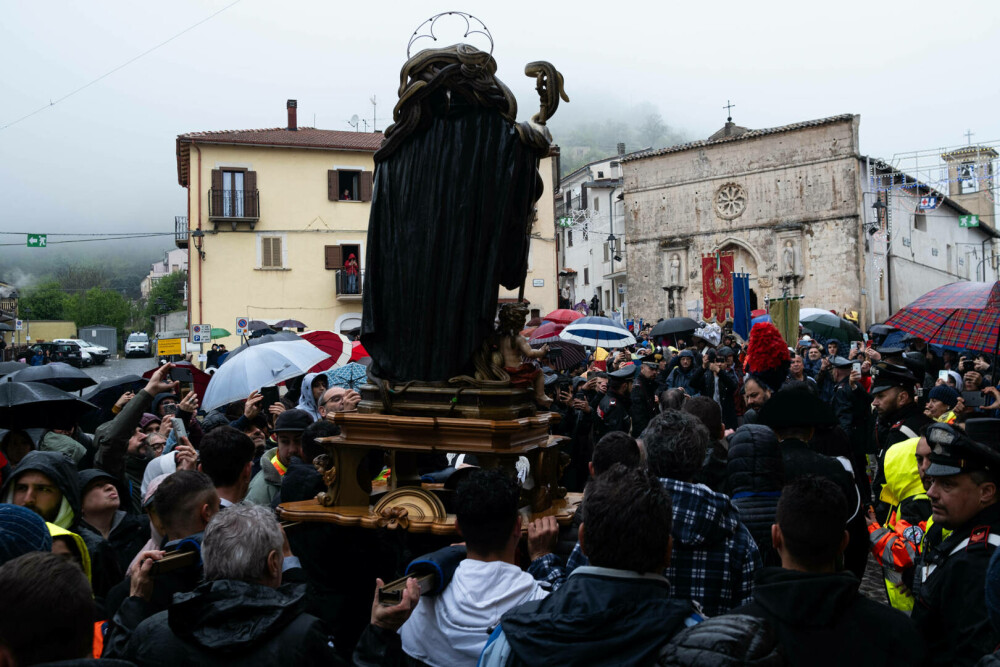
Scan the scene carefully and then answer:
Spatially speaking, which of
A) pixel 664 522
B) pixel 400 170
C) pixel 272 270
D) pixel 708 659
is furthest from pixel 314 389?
pixel 272 270

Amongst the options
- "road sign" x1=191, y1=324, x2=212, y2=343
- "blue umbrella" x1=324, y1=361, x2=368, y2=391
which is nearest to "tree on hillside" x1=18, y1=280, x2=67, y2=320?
"road sign" x1=191, y1=324, x2=212, y2=343

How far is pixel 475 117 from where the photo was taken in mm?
4414

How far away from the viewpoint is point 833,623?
102 inches

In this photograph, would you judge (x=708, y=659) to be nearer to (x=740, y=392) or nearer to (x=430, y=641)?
(x=430, y=641)

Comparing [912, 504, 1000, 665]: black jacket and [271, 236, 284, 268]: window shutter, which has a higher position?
[271, 236, 284, 268]: window shutter

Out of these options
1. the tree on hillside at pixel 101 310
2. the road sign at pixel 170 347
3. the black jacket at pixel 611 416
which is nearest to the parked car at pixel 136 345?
the tree on hillside at pixel 101 310

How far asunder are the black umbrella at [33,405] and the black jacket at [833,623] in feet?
15.2

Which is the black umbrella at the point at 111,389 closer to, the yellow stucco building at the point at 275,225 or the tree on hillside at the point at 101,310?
the yellow stucco building at the point at 275,225

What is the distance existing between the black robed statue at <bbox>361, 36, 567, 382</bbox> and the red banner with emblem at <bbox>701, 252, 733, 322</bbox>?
37.2 metres

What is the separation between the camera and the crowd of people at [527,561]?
2.29 m

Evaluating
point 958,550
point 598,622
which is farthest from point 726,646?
point 958,550

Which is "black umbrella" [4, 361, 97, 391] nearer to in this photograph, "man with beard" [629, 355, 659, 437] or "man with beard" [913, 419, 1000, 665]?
"man with beard" [629, 355, 659, 437]

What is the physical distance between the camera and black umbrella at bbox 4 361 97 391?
258 inches

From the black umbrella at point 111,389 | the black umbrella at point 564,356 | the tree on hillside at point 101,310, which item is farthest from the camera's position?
the tree on hillside at point 101,310
